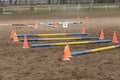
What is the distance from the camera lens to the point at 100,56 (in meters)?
10.3

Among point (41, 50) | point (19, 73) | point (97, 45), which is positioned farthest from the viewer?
point (97, 45)

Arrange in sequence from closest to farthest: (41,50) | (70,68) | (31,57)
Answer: (70,68)
(31,57)
(41,50)

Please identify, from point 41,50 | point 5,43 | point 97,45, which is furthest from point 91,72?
point 5,43

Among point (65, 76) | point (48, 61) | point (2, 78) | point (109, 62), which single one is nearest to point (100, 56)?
point (109, 62)

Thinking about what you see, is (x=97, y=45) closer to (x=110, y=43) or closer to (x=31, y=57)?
(x=110, y=43)

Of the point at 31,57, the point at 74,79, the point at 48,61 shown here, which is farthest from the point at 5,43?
the point at 74,79

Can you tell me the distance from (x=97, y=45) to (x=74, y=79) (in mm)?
5184

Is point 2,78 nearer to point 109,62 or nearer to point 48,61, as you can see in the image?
point 48,61

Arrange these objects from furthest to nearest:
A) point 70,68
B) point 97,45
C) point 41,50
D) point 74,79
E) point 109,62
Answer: point 97,45
point 41,50
point 109,62
point 70,68
point 74,79

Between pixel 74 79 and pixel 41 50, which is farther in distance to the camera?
pixel 41 50

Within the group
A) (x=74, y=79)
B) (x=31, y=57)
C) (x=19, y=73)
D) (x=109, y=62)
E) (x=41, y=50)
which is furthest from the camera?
(x=41, y=50)

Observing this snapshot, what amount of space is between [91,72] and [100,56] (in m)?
2.17

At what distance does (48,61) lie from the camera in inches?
379

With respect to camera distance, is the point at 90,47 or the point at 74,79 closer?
the point at 74,79
